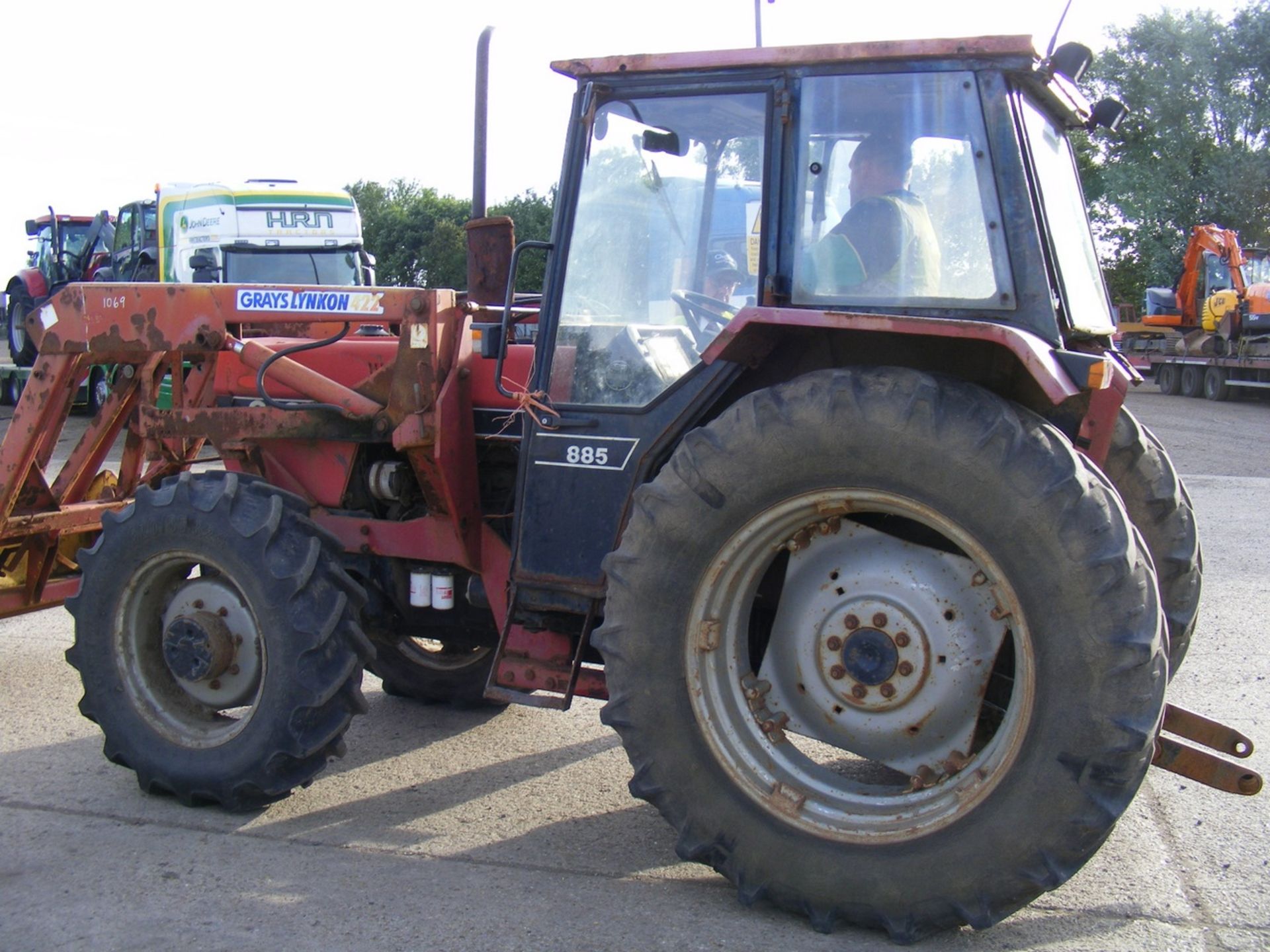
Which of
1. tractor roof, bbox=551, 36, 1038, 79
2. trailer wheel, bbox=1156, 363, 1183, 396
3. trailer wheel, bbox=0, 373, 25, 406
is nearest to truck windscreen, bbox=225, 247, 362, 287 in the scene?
trailer wheel, bbox=0, 373, 25, 406

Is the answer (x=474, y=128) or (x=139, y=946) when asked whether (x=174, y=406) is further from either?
(x=139, y=946)

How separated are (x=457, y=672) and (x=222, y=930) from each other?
1993 mm

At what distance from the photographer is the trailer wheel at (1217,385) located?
880 inches

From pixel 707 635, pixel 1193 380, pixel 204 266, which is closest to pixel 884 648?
pixel 707 635

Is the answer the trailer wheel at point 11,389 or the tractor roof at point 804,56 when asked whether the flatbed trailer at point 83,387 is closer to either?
the trailer wheel at point 11,389

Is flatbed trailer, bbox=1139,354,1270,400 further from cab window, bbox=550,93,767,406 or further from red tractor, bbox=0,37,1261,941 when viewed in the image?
cab window, bbox=550,93,767,406

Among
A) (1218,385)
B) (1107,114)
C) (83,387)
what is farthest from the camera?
(1218,385)

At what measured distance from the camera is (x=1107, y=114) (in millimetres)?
4090

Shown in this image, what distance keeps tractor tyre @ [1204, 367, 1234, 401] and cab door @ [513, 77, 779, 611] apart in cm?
2137

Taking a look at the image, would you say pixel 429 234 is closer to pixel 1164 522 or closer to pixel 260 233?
pixel 260 233

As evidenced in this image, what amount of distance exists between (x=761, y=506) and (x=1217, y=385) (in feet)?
72.0

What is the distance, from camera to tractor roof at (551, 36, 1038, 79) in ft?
10.8

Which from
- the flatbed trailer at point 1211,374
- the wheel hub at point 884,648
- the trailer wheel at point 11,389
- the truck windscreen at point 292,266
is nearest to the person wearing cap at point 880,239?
the wheel hub at point 884,648

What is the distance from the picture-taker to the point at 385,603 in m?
4.76
